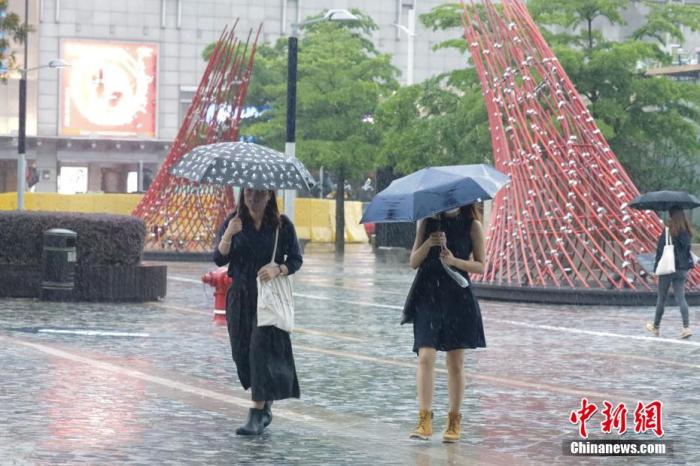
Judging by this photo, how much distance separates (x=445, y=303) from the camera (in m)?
10.1

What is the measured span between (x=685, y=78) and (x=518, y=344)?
2417cm

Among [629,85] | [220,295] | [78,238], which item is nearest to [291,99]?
[78,238]

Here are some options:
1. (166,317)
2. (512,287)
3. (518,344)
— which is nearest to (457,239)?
(518,344)

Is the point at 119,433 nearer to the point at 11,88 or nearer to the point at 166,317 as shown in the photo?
the point at 166,317

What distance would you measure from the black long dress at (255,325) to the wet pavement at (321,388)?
1.23ft

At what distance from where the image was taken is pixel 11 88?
3125 inches

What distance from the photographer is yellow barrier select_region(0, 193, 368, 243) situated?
173 ft

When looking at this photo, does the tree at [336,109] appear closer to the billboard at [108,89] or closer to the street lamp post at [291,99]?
the street lamp post at [291,99]

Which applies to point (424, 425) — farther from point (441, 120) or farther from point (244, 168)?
point (441, 120)

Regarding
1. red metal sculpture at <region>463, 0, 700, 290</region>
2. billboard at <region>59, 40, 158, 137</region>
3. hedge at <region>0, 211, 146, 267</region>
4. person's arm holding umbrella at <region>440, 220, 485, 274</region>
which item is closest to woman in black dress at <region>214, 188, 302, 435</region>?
person's arm holding umbrella at <region>440, 220, 485, 274</region>

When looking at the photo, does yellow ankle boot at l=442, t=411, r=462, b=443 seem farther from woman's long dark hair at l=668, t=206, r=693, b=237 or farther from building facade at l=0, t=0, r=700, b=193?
building facade at l=0, t=0, r=700, b=193

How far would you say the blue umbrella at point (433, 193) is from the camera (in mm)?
9914

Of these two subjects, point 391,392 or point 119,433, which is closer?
point 119,433

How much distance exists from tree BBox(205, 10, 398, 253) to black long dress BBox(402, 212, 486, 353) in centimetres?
3573
